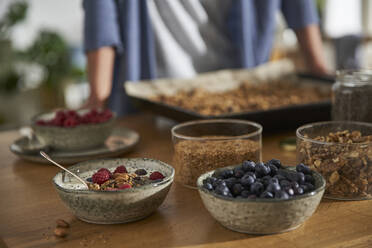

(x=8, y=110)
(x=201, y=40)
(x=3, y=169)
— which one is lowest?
(x=8, y=110)

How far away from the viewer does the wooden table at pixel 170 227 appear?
2.72ft

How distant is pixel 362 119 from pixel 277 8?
1.11m

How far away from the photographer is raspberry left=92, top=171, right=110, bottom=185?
97cm

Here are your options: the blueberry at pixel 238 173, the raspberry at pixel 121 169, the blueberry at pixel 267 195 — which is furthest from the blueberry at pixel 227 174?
the raspberry at pixel 121 169

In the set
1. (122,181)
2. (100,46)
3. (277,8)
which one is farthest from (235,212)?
(277,8)

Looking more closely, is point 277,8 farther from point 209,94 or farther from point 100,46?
point 100,46

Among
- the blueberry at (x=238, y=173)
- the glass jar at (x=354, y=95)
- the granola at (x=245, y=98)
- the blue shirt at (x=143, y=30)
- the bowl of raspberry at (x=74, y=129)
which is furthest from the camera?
the blue shirt at (x=143, y=30)

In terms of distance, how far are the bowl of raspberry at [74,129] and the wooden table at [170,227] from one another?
0.74 ft

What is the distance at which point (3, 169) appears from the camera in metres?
1.32

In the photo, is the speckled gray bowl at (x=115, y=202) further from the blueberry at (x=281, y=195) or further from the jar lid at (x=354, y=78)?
the jar lid at (x=354, y=78)

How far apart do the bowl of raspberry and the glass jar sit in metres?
0.62

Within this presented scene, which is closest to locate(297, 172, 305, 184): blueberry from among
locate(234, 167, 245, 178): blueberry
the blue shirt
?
locate(234, 167, 245, 178): blueberry

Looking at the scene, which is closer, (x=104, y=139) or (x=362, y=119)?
(x=362, y=119)

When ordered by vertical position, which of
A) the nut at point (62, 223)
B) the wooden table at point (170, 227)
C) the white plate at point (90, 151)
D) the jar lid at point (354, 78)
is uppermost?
the jar lid at point (354, 78)
